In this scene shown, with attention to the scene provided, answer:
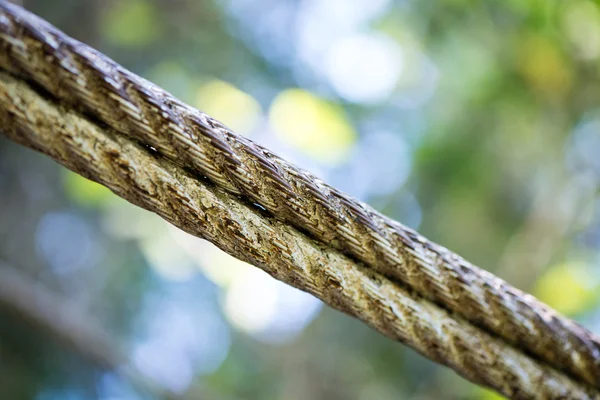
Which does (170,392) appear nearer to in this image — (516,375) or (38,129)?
(516,375)

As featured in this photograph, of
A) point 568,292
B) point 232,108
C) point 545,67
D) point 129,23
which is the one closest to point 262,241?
point 568,292

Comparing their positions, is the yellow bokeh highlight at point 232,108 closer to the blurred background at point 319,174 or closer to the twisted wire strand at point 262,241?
the blurred background at point 319,174

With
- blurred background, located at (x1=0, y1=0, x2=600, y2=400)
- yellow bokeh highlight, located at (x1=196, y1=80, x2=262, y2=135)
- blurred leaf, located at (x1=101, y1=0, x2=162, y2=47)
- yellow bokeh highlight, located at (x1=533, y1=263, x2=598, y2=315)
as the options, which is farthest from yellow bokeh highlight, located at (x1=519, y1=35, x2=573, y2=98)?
blurred leaf, located at (x1=101, y1=0, x2=162, y2=47)

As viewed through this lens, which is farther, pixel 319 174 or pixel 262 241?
pixel 319 174

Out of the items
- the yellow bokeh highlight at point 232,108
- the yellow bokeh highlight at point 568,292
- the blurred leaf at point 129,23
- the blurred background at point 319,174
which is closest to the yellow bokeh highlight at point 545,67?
the blurred background at point 319,174

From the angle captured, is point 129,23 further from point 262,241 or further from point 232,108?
point 262,241

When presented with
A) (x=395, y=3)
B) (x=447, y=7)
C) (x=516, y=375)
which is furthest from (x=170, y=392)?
(x=395, y=3)
